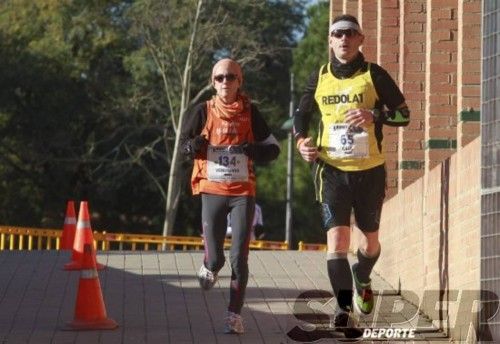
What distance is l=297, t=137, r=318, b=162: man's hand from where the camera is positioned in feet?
38.8

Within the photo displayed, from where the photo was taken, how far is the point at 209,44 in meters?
57.9

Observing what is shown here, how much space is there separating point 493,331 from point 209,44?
4902cm

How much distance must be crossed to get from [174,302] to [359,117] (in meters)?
3.40

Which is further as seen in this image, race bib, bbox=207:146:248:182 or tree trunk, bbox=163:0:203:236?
tree trunk, bbox=163:0:203:236

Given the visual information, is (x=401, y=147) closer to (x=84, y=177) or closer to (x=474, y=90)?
(x=474, y=90)

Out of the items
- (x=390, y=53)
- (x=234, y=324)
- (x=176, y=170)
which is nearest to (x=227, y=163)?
(x=234, y=324)

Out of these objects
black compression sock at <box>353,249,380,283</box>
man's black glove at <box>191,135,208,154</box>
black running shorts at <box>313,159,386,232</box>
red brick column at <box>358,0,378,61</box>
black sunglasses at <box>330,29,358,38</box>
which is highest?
red brick column at <box>358,0,378,61</box>

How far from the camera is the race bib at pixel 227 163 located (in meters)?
12.4

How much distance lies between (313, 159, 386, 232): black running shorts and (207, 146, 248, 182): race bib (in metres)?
0.64

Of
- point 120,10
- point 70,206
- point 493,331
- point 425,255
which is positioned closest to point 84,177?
point 120,10

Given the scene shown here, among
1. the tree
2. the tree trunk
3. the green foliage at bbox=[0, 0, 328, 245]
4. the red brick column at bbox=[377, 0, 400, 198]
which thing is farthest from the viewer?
the green foliage at bbox=[0, 0, 328, 245]

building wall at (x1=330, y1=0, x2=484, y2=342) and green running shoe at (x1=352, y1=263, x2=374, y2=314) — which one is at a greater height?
building wall at (x1=330, y1=0, x2=484, y2=342)

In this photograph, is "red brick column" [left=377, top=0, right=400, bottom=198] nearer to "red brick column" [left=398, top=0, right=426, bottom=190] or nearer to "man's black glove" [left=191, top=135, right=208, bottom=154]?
"red brick column" [left=398, top=0, right=426, bottom=190]

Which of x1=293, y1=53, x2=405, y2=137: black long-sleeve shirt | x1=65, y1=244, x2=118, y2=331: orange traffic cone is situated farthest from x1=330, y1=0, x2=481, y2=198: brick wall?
x1=65, y1=244, x2=118, y2=331: orange traffic cone
